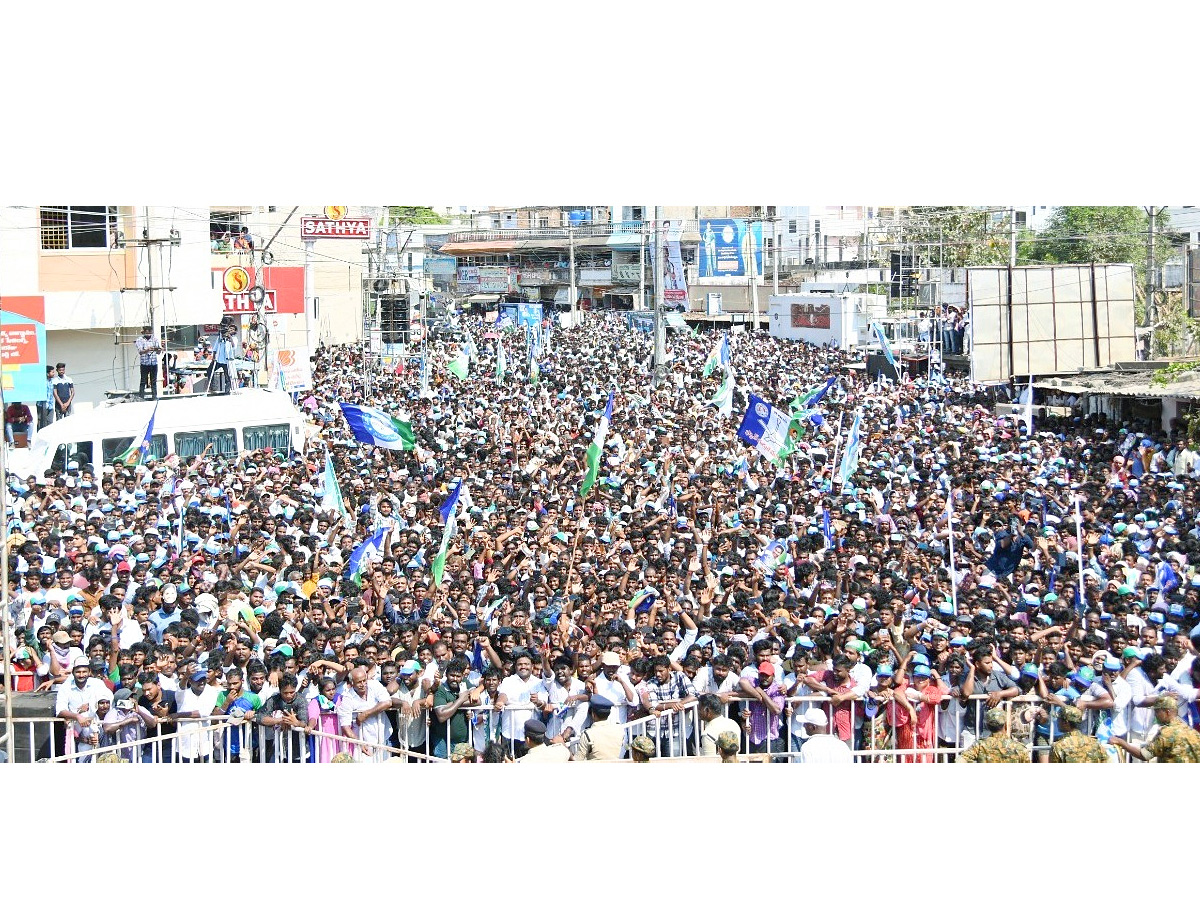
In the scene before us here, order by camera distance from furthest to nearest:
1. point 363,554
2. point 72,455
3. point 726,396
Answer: point 726,396, point 72,455, point 363,554

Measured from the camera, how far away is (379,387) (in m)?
27.3

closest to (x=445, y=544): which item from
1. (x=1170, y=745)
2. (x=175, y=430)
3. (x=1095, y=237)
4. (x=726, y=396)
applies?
(x=1170, y=745)

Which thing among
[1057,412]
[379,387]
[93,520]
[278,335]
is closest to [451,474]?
[93,520]

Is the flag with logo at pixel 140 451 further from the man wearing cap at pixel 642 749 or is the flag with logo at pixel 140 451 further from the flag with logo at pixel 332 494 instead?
the man wearing cap at pixel 642 749

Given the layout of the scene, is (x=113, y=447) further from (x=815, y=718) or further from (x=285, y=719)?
(x=815, y=718)

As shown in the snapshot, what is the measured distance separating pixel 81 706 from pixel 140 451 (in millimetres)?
8438

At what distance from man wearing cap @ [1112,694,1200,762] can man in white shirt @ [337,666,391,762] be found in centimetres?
390

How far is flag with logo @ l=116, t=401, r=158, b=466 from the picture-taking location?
15.8m

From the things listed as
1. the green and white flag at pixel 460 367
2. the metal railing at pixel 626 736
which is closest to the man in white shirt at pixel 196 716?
the metal railing at pixel 626 736

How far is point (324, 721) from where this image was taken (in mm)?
8109

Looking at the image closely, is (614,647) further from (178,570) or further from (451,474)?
(451,474)

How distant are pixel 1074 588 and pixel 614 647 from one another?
3821mm

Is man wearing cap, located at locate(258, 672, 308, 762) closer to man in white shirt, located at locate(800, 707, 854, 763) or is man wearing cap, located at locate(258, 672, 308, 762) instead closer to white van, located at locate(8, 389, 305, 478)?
man in white shirt, located at locate(800, 707, 854, 763)

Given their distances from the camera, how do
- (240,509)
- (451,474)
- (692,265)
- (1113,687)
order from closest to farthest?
(1113,687), (240,509), (451,474), (692,265)
